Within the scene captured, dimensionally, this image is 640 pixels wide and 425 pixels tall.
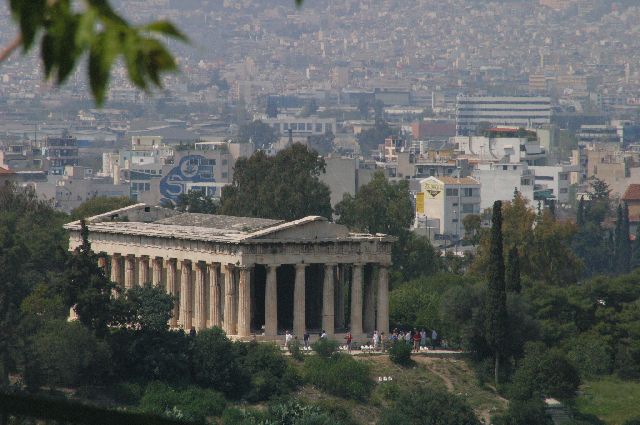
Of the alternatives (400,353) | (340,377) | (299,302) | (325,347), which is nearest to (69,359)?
(340,377)

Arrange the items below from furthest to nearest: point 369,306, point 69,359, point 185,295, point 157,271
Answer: point 157,271
point 185,295
point 369,306
point 69,359

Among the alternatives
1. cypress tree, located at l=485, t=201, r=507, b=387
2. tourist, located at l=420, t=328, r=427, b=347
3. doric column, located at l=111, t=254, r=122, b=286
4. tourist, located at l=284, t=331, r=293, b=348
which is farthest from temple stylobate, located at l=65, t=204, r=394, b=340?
cypress tree, located at l=485, t=201, r=507, b=387

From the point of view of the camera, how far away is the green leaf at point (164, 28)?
19.7ft

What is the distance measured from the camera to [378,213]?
3361 inches

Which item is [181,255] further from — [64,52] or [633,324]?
[64,52]

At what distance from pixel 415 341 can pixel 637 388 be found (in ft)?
20.3

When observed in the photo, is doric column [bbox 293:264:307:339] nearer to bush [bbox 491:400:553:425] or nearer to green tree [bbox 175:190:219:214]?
bush [bbox 491:400:553:425]

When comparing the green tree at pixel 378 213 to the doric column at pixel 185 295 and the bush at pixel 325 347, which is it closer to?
the doric column at pixel 185 295

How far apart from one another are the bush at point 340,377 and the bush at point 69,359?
5150 millimetres

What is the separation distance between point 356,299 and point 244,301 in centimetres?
349

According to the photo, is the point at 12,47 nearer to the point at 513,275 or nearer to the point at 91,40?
the point at 91,40

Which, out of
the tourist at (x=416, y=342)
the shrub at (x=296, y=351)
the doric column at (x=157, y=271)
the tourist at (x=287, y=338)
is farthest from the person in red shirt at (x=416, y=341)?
the doric column at (x=157, y=271)

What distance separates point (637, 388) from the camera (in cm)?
5441

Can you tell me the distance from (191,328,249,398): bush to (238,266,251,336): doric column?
4.80 metres
